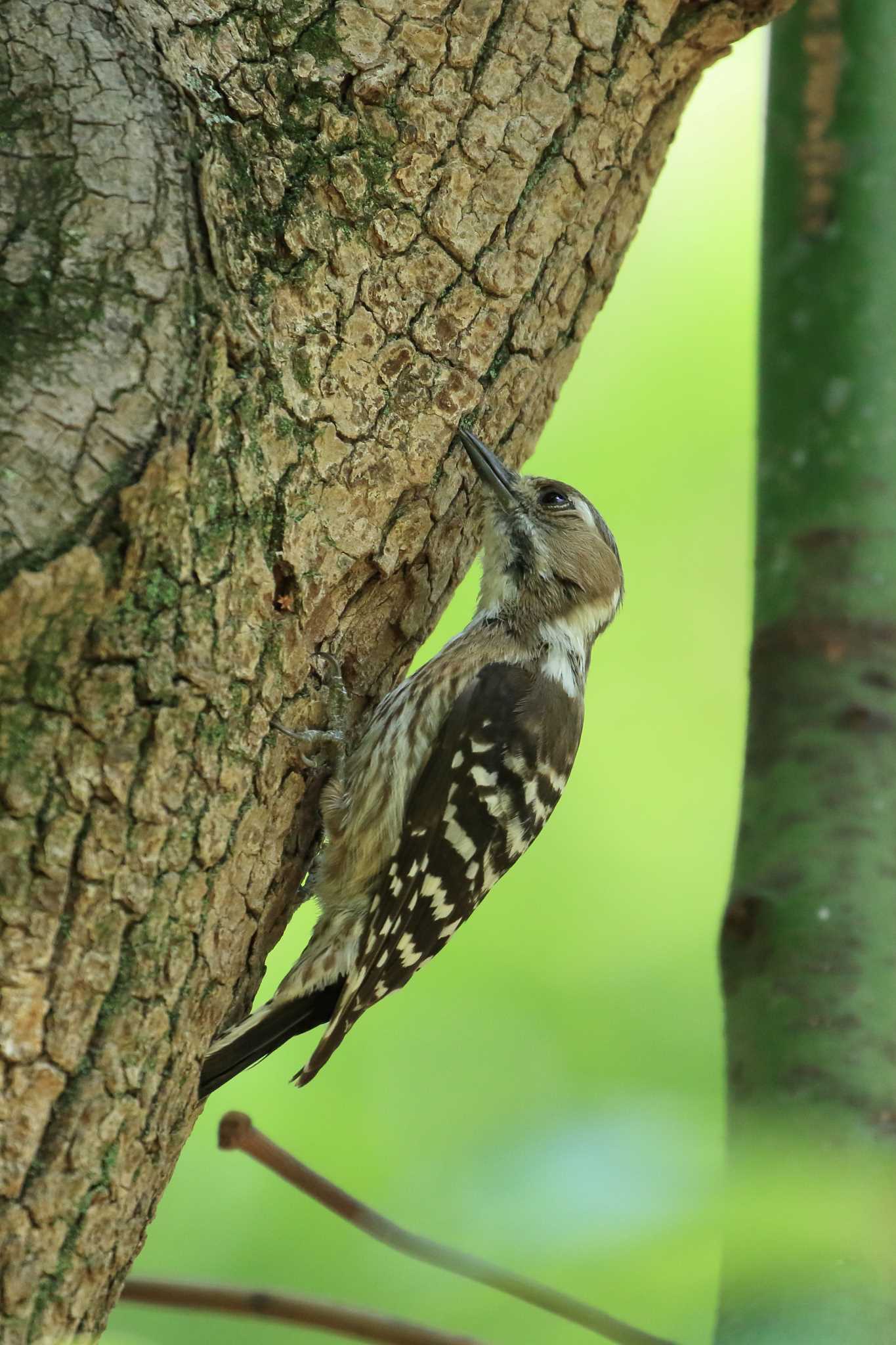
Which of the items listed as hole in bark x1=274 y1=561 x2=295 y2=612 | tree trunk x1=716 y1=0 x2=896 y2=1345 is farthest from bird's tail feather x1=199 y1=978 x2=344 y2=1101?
tree trunk x1=716 y1=0 x2=896 y2=1345

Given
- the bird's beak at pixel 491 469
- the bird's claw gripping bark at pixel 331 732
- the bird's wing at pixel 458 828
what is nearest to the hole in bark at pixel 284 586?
the bird's claw gripping bark at pixel 331 732

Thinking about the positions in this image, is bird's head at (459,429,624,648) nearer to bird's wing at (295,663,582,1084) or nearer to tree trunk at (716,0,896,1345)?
bird's wing at (295,663,582,1084)

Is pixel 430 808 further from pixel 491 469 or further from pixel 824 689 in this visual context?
pixel 824 689

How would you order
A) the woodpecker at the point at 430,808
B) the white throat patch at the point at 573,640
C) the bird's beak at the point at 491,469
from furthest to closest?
the white throat patch at the point at 573,640
the woodpecker at the point at 430,808
the bird's beak at the point at 491,469

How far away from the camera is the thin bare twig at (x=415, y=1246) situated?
2.12m

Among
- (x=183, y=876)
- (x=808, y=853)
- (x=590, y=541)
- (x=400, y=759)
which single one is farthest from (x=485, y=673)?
(x=183, y=876)

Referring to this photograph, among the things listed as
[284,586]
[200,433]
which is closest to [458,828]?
[284,586]

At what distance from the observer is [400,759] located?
385 cm

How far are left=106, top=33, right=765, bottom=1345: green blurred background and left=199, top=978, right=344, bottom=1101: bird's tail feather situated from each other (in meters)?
0.61

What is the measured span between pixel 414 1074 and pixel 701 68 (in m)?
2.98

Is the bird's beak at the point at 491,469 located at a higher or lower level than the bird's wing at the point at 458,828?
higher

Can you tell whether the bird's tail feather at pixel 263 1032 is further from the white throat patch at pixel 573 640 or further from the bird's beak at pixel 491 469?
the bird's beak at pixel 491 469

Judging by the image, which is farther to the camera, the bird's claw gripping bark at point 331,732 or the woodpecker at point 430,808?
the woodpecker at point 430,808

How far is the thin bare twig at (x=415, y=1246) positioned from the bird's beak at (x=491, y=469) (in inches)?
59.7
